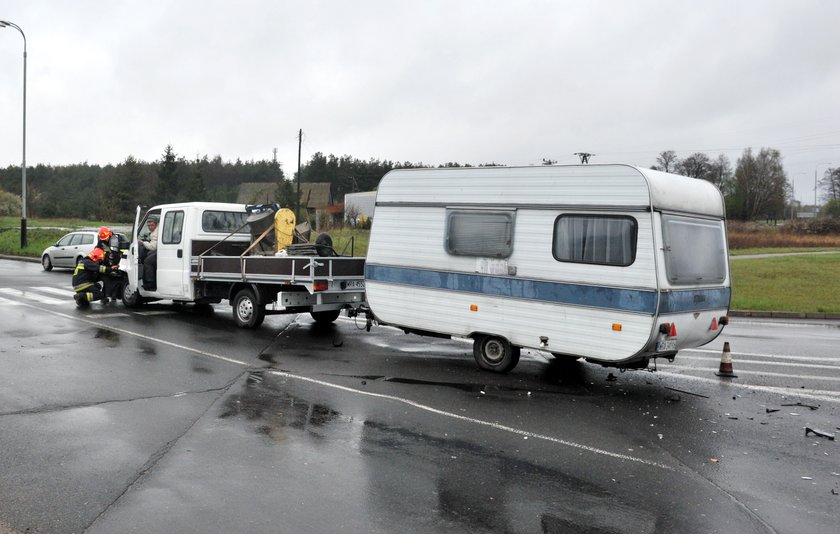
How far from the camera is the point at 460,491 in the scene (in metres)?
5.01

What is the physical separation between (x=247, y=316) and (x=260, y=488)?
7774mm

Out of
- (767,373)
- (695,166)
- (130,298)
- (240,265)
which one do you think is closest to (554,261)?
(767,373)

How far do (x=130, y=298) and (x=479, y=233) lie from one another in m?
9.27

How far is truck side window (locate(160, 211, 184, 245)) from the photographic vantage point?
44.7 feet

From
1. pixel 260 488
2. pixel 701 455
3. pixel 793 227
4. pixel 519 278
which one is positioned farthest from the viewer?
pixel 793 227

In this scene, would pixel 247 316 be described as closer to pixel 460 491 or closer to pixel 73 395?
pixel 73 395

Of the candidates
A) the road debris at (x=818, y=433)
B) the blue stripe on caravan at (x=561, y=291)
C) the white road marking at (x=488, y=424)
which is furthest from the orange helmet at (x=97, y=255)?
the road debris at (x=818, y=433)

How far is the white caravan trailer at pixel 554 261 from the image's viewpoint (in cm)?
780

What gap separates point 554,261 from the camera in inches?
332

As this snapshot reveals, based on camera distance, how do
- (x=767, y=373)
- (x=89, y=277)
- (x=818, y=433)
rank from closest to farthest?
(x=818, y=433)
(x=767, y=373)
(x=89, y=277)

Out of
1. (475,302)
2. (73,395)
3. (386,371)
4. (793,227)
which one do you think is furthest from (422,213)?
(793,227)

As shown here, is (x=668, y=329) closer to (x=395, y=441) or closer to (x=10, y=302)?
(x=395, y=441)

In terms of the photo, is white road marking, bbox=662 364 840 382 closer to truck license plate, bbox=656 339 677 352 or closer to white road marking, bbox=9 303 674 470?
truck license plate, bbox=656 339 677 352

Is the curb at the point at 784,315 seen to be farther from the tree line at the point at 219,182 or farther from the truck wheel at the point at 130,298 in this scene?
the tree line at the point at 219,182
